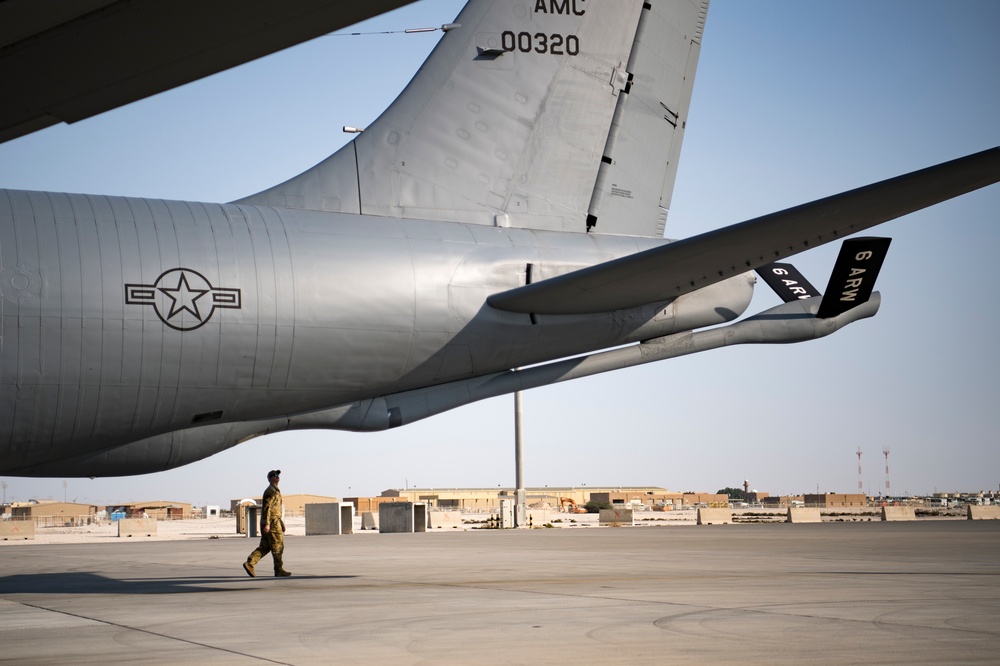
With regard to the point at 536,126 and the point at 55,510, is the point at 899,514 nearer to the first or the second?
the point at 536,126

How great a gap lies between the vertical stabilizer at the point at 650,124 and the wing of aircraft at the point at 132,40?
7.95 m

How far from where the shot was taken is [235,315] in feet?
34.8

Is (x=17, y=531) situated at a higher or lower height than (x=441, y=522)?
higher

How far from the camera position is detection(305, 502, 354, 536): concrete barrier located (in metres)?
38.8

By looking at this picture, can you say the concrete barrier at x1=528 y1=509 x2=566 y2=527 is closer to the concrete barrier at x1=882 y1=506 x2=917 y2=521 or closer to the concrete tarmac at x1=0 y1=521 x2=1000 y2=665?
the concrete barrier at x1=882 y1=506 x2=917 y2=521

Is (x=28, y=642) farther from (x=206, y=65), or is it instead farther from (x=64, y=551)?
(x=64, y=551)

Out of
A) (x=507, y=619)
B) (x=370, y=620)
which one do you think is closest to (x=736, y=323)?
(x=507, y=619)

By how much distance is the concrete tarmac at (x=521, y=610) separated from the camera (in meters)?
7.65

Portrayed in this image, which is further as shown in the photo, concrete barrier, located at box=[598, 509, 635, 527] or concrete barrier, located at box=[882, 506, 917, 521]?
concrete barrier, located at box=[882, 506, 917, 521]

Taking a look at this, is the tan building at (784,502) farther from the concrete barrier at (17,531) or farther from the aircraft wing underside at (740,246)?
the aircraft wing underside at (740,246)

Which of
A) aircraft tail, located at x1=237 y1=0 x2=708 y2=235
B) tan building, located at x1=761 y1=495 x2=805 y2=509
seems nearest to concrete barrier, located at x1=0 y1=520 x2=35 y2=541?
aircraft tail, located at x1=237 y1=0 x2=708 y2=235

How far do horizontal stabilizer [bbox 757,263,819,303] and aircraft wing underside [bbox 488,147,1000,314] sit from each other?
403 centimetres

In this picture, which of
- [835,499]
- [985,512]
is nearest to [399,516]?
[985,512]

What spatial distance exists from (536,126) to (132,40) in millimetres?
8007
